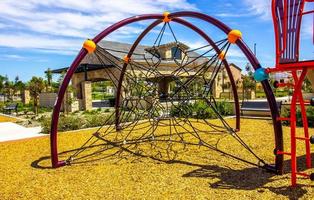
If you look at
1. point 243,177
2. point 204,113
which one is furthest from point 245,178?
point 204,113

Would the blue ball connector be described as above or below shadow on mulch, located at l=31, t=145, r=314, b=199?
above

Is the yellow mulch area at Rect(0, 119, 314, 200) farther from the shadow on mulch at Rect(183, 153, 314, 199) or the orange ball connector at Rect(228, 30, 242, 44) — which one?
the orange ball connector at Rect(228, 30, 242, 44)

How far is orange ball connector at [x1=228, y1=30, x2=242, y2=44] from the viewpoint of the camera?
228 inches

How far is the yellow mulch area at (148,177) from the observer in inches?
186

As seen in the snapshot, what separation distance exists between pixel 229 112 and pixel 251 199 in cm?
1127

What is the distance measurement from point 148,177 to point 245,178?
1.72 metres

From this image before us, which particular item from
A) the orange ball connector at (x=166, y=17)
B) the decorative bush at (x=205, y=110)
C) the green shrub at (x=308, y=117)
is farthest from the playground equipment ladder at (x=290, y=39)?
the decorative bush at (x=205, y=110)

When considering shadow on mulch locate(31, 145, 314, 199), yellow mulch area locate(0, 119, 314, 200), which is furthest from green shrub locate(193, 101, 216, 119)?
shadow on mulch locate(31, 145, 314, 199)

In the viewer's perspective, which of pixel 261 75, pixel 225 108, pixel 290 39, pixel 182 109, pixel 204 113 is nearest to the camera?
pixel 290 39

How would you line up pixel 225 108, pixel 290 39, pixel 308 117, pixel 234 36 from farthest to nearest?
pixel 225 108 < pixel 308 117 < pixel 234 36 < pixel 290 39

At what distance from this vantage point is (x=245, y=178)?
17.5 ft

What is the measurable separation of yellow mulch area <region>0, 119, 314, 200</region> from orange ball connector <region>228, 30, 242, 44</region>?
2484 mm

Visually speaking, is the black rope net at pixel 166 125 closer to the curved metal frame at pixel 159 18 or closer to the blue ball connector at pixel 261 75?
the curved metal frame at pixel 159 18

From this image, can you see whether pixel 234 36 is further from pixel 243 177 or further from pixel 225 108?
pixel 225 108
